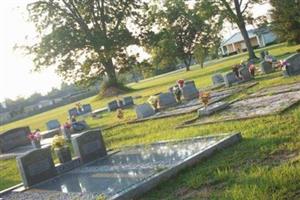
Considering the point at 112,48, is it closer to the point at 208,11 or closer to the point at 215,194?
the point at 208,11

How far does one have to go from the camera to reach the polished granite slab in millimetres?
8983

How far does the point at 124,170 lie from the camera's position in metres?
10.3

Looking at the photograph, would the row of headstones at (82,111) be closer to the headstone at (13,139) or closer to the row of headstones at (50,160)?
the headstone at (13,139)

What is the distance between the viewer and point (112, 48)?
43.5 m

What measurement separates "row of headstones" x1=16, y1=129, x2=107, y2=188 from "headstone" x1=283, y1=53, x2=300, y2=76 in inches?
449

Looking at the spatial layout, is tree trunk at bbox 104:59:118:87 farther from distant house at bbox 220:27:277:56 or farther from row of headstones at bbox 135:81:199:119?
distant house at bbox 220:27:277:56

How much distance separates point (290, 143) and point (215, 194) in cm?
263

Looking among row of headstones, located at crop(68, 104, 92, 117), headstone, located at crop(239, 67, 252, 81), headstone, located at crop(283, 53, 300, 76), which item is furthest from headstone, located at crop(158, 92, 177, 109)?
row of headstones, located at crop(68, 104, 92, 117)

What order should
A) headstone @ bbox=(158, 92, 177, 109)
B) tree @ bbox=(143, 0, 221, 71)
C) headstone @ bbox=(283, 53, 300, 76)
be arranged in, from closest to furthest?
headstone @ bbox=(283, 53, 300, 76) → headstone @ bbox=(158, 92, 177, 109) → tree @ bbox=(143, 0, 221, 71)

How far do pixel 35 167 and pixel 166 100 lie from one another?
11.2m

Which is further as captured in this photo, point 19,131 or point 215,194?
point 19,131

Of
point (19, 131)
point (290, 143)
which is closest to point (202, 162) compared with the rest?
point (290, 143)

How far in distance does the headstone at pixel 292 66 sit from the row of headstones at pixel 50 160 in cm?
1141

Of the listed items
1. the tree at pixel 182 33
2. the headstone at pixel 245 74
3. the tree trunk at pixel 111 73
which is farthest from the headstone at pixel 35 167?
the tree at pixel 182 33
